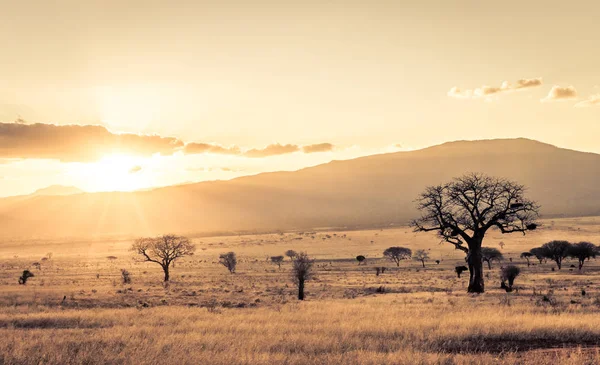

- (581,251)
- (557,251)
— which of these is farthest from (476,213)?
(557,251)

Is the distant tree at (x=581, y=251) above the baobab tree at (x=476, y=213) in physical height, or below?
below

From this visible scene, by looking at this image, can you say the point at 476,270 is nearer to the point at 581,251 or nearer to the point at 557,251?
the point at 581,251

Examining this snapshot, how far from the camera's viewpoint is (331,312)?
23547 mm

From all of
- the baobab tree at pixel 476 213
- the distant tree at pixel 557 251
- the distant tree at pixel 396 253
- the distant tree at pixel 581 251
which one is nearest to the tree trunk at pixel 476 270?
the baobab tree at pixel 476 213

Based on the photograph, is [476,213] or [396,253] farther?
[396,253]

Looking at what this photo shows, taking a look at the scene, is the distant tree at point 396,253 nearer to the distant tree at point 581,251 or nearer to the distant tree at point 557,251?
the distant tree at point 557,251

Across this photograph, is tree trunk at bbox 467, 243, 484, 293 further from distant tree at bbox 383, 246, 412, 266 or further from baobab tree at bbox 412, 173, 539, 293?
distant tree at bbox 383, 246, 412, 266

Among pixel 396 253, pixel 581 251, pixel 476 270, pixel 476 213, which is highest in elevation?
pixel 476 213

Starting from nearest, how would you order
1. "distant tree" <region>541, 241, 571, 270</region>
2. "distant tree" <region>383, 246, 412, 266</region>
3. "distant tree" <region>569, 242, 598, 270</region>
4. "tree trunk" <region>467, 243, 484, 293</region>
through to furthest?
"tree trunk" <region>467, 243, 484, 293</region>
"distant tree" <region>569, 242, 598, 270</region>
"distant tree" <region>541, 241, 571, 270</region>
"distant tree" <region>383, 246, 412, 266</region>

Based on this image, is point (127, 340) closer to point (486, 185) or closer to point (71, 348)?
point (71, 348)

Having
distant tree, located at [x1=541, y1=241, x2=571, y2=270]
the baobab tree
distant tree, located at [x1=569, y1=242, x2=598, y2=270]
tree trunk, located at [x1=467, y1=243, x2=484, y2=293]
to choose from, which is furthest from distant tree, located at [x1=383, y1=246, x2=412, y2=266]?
the baobab tree

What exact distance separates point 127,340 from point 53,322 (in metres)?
9.23

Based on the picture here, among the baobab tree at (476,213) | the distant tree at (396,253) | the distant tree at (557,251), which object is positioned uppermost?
the baobab tree at (476,213)

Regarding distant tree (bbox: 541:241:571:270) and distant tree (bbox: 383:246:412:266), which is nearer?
distant tree (bbox: 541:241:571:270)
